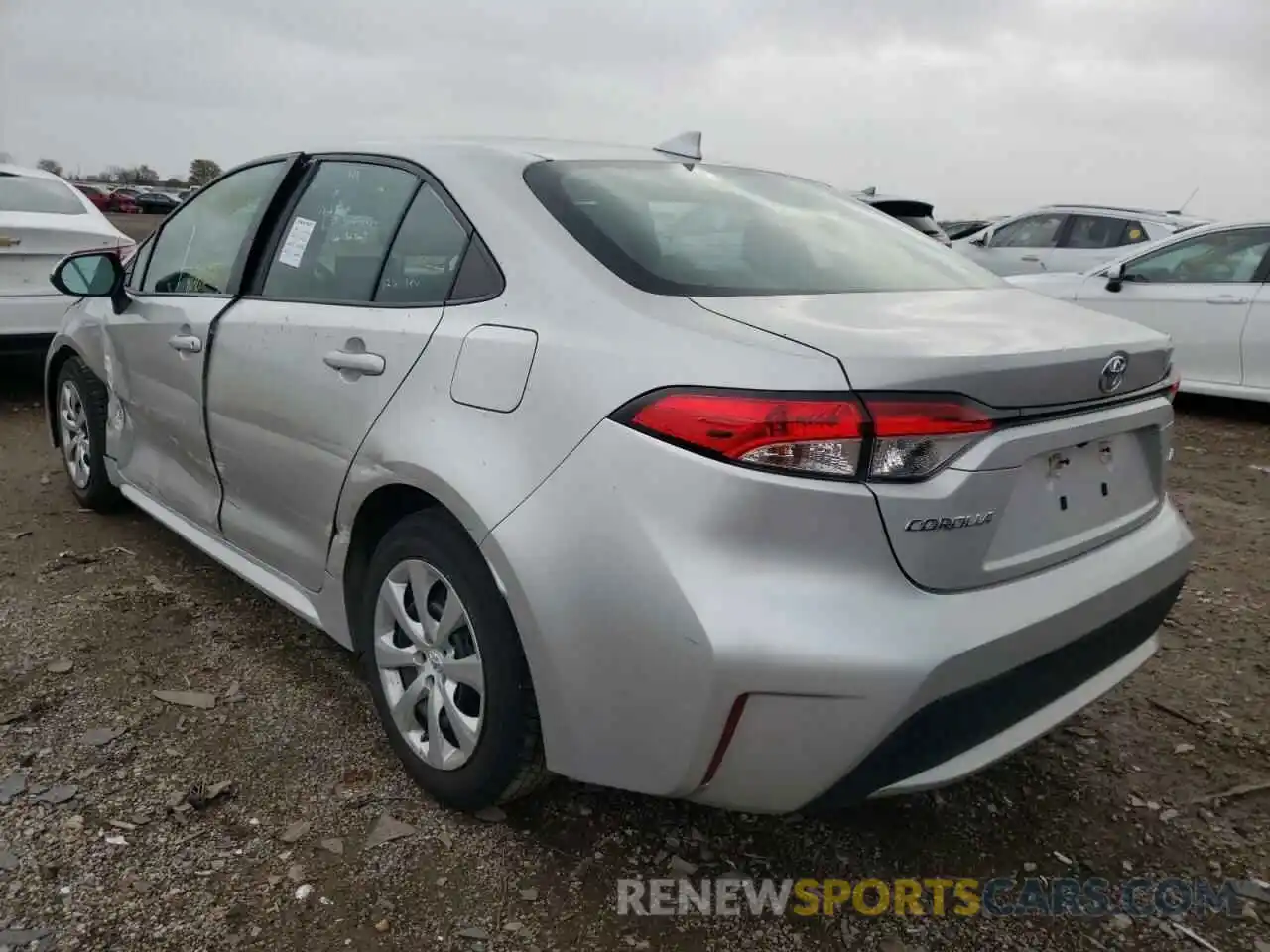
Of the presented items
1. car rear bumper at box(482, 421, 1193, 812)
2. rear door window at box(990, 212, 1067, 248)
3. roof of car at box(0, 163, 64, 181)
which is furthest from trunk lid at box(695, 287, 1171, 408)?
rear door window at box(990, 212, 1067, 248)

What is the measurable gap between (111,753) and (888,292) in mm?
2189

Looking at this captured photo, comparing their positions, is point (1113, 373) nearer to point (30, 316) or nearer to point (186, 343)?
point (186, 343)

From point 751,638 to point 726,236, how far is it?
1.03m

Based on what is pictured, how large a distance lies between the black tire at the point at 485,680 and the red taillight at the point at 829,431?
0.58 meters

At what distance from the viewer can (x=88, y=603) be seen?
130 inches

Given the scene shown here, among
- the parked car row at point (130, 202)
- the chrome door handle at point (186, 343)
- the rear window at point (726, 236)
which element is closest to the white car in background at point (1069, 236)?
the rear window at point (726, 236)

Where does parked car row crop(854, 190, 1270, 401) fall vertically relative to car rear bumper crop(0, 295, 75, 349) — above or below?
above

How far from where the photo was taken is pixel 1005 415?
5.67 ft

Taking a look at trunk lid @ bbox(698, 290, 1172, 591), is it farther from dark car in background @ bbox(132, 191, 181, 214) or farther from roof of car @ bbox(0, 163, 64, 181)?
dark car in background @ bbox(132, 191, 181, 214)

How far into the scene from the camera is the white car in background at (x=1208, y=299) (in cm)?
632

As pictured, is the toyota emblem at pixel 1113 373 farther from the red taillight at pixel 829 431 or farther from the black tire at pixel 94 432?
the black tire at pixel 94 432

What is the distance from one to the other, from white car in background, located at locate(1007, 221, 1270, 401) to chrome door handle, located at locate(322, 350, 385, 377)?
568 cm

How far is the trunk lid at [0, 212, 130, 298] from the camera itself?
566cm

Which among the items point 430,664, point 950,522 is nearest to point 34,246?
point 430,664
